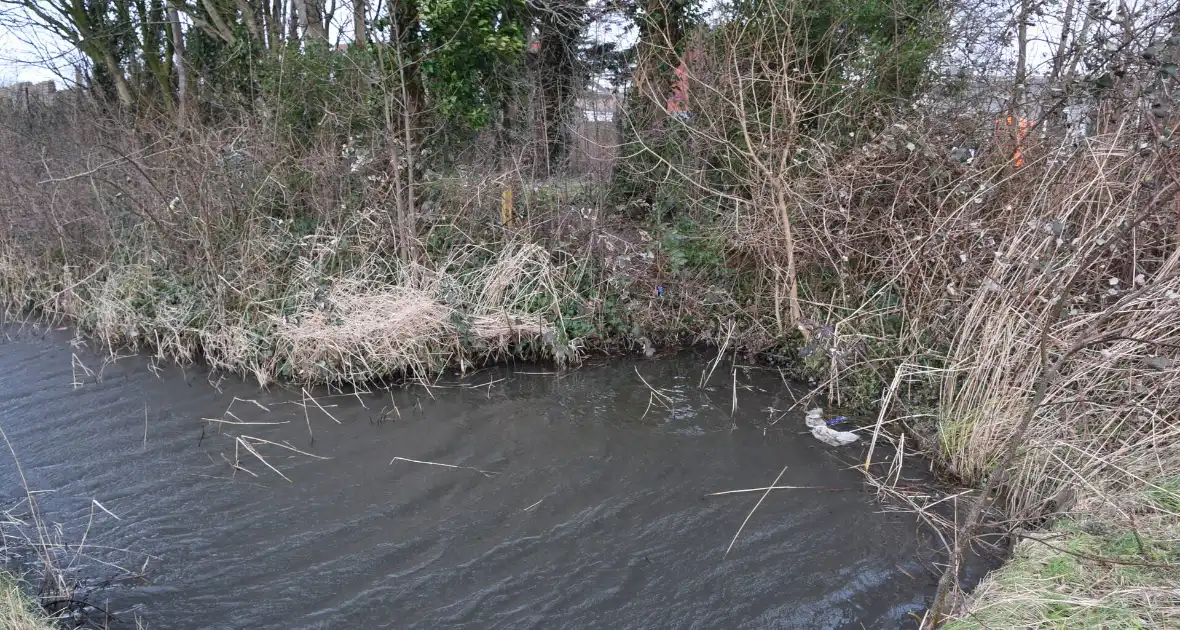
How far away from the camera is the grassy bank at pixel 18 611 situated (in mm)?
2939

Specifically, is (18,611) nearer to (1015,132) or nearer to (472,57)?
(1015,132)

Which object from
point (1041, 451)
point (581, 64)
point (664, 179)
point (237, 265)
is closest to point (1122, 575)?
point (1041, 451)

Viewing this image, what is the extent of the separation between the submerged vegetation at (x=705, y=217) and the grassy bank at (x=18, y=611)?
10.1 ft

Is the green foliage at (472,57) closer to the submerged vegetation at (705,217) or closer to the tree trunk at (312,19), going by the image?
the submerged vegetation at (705,217)

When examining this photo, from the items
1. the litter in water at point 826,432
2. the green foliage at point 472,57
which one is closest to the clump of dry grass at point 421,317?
the green foliage at point 472,57

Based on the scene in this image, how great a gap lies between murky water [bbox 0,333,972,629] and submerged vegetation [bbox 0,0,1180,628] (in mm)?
567

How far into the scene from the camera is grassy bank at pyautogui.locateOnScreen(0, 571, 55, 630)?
2.94 m

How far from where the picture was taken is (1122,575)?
9.77ft

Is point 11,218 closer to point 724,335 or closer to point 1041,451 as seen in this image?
point 724,335

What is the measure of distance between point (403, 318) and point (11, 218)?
6125mm

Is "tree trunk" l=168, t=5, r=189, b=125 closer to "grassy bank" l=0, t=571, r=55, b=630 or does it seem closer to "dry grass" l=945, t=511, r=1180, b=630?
"grassy bank" l=0, t=571, r=55, b=630

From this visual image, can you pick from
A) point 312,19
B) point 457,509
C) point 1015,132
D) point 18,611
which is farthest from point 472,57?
point 18,611

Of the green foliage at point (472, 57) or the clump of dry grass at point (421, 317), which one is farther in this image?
the green foliage at point (472, 57)

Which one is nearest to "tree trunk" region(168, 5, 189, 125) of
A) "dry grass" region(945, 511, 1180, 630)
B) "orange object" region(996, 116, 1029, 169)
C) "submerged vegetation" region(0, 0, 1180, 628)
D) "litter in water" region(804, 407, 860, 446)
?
"submerged vegetation" region(0, 0, 1180, 628)
